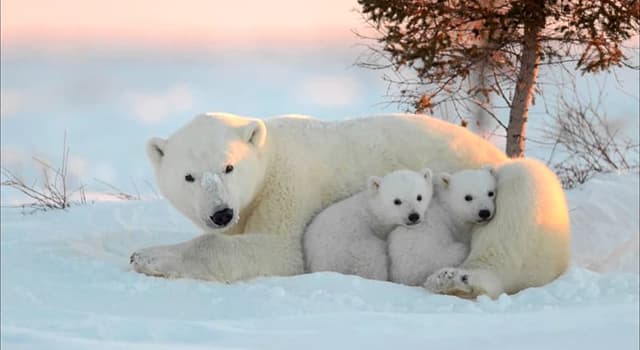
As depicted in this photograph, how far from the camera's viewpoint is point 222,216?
5.44m

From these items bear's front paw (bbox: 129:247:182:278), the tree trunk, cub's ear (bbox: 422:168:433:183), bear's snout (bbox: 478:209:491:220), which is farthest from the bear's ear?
the tree trunk

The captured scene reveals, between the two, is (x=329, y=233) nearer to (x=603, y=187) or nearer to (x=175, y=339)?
(x=175, y=339)

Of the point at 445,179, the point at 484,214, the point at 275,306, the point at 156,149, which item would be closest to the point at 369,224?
the point at 445,179

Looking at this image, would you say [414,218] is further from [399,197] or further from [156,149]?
[156,149]

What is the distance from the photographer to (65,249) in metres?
6.71

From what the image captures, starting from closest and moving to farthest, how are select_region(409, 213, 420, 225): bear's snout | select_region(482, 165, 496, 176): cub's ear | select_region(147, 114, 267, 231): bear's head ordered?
select_region(147, 114, 267, 231): bear's head → select_region(409, 213, 420, 225): bear's snout → select_region(482, 165, 496, 176): cub's ear

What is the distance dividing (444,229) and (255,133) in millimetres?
1259

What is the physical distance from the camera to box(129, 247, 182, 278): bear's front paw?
5.67 m

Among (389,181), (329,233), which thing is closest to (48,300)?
(329,233)

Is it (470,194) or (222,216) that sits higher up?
(470,194)

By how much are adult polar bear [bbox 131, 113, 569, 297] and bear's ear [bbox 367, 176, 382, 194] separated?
346 mm

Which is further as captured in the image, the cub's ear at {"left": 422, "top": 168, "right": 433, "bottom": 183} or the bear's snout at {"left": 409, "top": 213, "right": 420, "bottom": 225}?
the cub's ear at {"left": 422, "top": 168, "right": 433, "bottom": 183}

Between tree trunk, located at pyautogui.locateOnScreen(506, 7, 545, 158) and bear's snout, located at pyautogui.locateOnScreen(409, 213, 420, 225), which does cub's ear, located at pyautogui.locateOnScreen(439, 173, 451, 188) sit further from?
tree trunk, located at pyautogui.locateOnScreen(506, 7, 545, 158)

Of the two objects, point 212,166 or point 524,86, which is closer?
point 212,166
